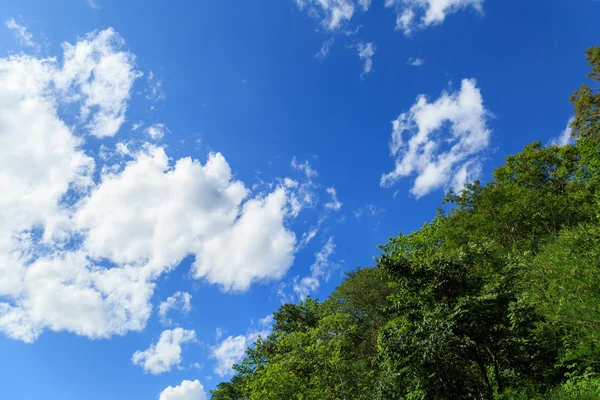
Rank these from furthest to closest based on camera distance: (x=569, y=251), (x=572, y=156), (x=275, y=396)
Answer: (x=572, y=156)
(x=275, y=396)
(x=569, y=251)

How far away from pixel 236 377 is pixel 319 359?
125 ft

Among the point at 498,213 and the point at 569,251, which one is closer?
the point at 569,251

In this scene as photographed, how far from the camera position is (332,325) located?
25.5m

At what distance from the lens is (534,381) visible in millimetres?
13422

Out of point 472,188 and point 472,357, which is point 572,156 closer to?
point 472,188

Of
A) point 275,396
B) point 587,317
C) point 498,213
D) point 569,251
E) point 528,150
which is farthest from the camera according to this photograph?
point 528,150

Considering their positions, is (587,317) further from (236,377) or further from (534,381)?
(236,377)

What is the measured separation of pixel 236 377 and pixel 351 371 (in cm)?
3943

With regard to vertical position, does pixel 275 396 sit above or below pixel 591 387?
above

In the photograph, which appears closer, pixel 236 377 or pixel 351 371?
pixel 351 371

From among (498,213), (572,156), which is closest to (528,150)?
(572,156)

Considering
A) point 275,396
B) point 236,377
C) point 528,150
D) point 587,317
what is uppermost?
point 528,150

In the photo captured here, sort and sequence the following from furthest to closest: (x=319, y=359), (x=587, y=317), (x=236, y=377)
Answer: (x=236, y=377) → (x=319, y=359) → (x=587, y=317)

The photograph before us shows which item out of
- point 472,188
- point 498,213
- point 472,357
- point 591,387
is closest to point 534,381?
point 472,357
